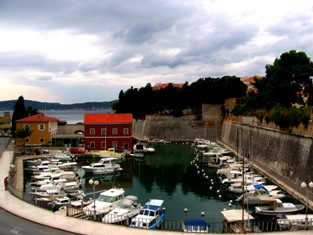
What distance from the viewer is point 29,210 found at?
1962 cm

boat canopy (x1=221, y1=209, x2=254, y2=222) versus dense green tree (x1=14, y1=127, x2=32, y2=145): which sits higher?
dense green tree (x1=14, y1=127, x2=32, y2=145)

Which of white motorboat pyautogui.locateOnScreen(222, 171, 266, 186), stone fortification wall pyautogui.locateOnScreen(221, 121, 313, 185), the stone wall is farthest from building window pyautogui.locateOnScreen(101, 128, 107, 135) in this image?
white motorboat pyautogui.locateOnScreen(222, 171, 266, 186)

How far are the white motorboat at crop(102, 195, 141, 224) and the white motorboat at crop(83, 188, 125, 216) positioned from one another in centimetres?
73

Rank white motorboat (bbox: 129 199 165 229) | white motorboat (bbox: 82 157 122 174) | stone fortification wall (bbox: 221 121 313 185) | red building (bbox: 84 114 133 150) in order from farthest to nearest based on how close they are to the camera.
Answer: red building (bbox: 84 114 133 150) → white motorboat (bbox: 82 157 122 174) → stone fortification wall (bbox: 221 121 313 185) → white motorboat (bbox: 129 199 165 229)

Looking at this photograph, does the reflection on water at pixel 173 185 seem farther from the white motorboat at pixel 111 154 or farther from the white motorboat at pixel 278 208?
the white motorboat at pixel 278 208

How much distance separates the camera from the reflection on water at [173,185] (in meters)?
25.4

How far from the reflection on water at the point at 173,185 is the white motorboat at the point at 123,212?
2342 mm

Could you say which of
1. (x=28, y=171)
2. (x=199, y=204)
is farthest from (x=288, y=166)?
(x=28, y=171)

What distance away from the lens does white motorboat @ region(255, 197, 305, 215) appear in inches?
908

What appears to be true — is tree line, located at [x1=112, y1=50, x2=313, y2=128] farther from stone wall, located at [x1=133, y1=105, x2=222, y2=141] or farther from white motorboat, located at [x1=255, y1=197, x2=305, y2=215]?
white motorboat, located at [x1=255, y1=197, x2=305, y2=215]

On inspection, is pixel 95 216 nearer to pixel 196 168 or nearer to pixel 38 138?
pixel 196 168

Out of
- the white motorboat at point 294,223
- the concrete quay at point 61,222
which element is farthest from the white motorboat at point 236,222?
the concrete quay at point 61,222

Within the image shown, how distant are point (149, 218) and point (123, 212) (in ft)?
7.15

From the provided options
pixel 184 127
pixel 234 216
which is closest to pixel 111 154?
pixel 184 127
